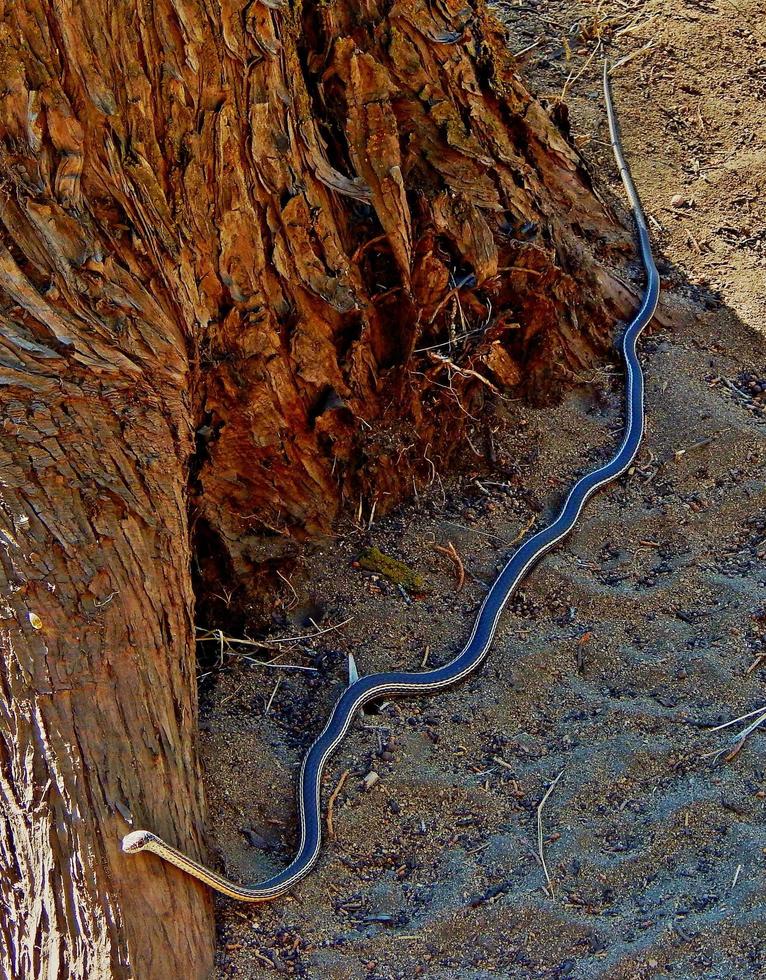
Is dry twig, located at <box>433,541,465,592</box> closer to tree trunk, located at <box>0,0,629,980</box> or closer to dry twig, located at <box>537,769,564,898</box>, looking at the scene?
tree trunk, located at <box>0,0,629,980</box>

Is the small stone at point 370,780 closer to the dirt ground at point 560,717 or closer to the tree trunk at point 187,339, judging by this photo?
the dirt ground at point 560,717

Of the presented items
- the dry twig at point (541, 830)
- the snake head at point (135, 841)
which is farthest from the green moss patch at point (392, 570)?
the snake head at point (135, 841)

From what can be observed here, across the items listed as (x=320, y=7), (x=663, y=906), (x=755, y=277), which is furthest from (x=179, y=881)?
(x=755, y=277)

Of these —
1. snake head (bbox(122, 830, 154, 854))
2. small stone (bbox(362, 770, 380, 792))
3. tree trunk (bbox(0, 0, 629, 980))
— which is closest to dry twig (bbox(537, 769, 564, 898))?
small stone (bbox(362, 770, 380, 792))

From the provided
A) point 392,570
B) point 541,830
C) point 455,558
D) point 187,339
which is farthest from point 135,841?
point 455,558

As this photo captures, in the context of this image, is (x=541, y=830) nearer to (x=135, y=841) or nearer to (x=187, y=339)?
(x=135, y=841)

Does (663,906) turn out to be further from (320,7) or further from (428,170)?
(320,7)
